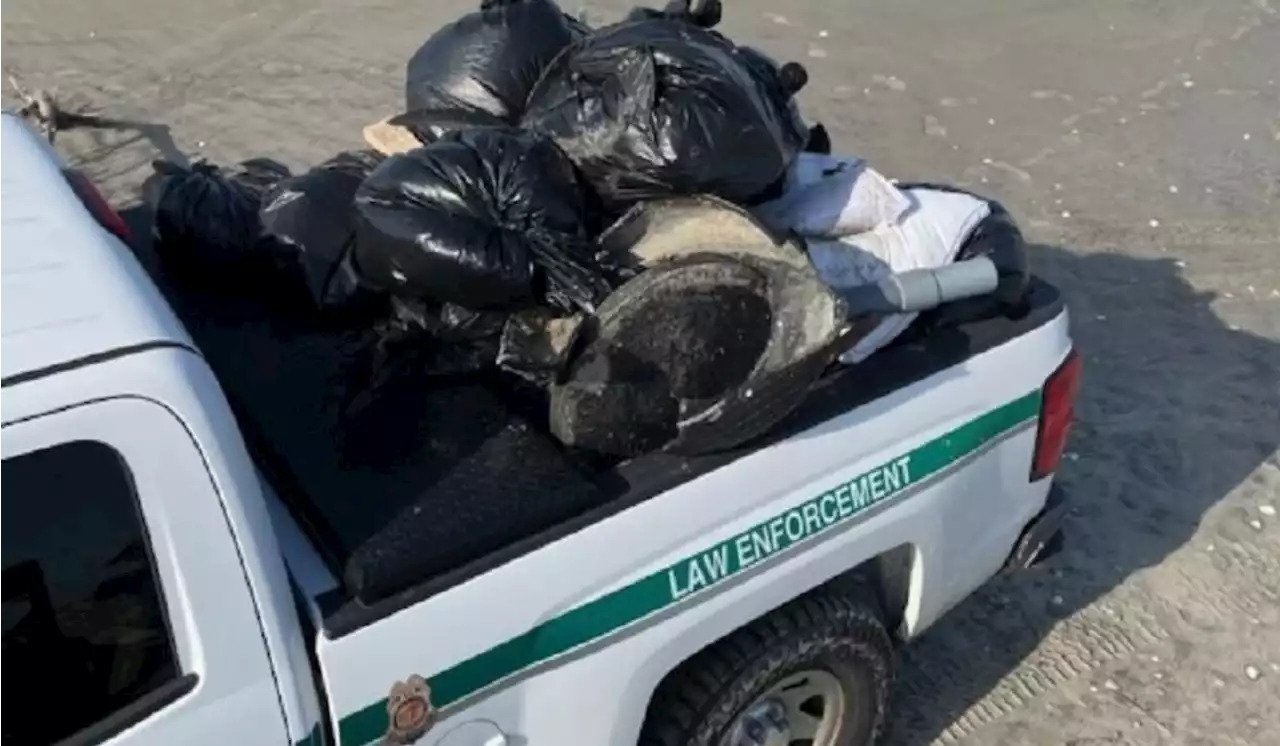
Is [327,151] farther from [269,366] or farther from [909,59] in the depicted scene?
[269,366]

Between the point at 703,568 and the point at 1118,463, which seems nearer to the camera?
the point at 703,568

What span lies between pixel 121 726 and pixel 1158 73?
24.3ft

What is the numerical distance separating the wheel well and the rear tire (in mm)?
27

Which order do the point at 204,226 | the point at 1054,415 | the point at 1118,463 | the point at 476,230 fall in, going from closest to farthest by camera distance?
the point at 476,230, the point at 204,226, the point at 1054,415, the point at 1118,463

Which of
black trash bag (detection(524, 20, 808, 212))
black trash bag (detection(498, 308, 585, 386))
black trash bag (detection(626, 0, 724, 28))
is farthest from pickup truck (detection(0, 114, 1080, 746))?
black trash bag (detection(626, 0, 724, 28))

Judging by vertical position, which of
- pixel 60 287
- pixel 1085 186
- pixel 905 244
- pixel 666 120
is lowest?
pixel 1085 186

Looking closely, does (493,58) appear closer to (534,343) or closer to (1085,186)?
(534,343)

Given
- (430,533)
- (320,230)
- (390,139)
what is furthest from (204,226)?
(430,533)

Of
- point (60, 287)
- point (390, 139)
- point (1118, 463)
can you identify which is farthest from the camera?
point (1118, 463)

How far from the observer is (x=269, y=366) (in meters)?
3.46

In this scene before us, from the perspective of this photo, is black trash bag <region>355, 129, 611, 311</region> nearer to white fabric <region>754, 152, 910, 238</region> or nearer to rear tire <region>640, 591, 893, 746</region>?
white fabric <region>754, 152, 910, 238</region>

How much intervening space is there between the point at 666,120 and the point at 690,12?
2.64ft

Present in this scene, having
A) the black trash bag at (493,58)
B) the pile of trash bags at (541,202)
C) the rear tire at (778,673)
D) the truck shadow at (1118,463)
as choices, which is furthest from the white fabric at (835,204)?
the truck shadow at (1118,463)

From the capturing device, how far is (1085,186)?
741 cm
